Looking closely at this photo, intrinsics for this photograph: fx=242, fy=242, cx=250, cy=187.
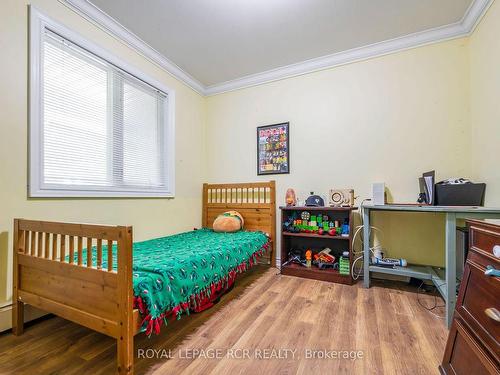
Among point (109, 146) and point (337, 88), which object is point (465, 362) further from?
point (109, 146)

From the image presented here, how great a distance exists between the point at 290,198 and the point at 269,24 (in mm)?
1702

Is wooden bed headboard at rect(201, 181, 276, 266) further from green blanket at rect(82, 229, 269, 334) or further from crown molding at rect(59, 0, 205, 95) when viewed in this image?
crown molding at rect(59, 0, 205, 95)

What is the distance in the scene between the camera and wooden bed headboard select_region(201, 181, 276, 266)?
2881 mm

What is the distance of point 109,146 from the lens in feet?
7.21

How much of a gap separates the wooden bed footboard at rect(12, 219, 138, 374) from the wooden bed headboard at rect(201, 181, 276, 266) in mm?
1843

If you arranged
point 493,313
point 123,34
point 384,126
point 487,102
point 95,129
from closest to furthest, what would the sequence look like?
1. point 493,313
2. point 487,102
3. point 95,129
4. point 123,34
5. point 384,126

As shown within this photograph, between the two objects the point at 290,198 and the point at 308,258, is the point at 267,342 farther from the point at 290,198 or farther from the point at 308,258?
the point at 290,198

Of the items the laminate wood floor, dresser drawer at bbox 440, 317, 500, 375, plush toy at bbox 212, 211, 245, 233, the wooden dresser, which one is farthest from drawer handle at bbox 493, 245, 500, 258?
plush toy at bbox 212, 211, 245, 233

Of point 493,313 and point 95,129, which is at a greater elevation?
point 95,129

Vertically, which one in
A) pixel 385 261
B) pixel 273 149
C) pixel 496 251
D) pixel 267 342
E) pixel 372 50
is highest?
pixel 372 50

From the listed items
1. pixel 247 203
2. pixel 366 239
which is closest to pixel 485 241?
pixel 366 239

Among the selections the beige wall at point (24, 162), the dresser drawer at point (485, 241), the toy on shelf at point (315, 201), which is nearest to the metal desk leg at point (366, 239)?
the toy on shelf at point (315, 201)

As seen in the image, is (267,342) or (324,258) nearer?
(267,342)

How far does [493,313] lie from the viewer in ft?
2.78
